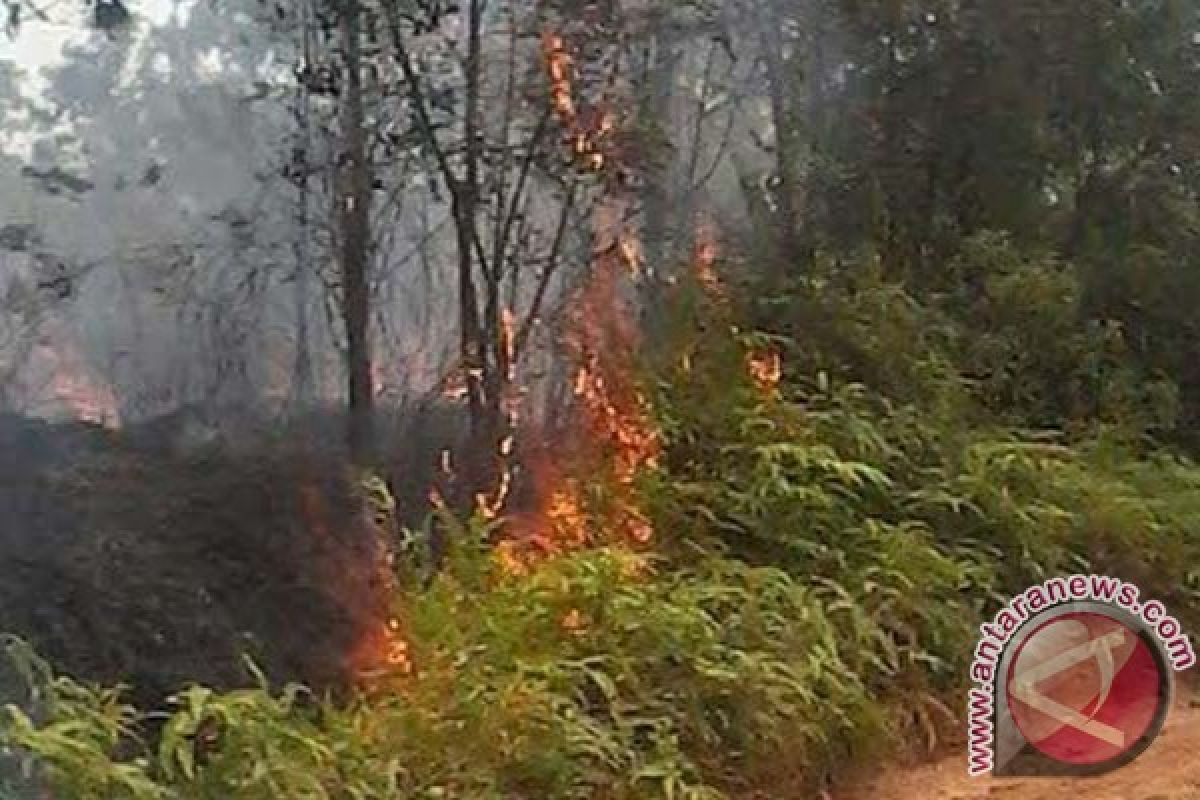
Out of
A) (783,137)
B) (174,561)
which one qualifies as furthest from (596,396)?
(783,137)

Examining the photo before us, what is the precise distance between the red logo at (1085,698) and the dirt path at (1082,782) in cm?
5

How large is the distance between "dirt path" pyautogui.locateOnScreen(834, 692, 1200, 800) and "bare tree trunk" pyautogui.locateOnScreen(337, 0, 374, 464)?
2.34m

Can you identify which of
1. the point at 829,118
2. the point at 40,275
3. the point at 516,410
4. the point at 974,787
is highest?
the point at 829,118

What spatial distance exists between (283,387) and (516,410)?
2.75 ft

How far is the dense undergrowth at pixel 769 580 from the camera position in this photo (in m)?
3.88

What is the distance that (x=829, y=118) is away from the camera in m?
8.01

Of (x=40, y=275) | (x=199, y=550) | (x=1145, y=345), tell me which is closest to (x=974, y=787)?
(x=199, y=550)

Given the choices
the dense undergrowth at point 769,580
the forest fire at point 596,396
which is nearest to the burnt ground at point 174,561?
the dense undergrowth at point 769,580

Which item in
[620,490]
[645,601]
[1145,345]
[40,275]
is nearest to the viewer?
[645,601]

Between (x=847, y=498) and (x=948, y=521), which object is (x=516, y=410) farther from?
(x=948, y=521)

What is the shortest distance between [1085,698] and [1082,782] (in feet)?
0.81
